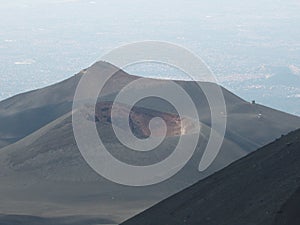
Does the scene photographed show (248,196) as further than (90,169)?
No

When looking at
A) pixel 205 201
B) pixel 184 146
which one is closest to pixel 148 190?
pixel 184 146

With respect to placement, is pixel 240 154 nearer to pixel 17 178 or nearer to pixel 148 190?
pixel 148 190

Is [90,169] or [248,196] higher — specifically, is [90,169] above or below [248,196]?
above

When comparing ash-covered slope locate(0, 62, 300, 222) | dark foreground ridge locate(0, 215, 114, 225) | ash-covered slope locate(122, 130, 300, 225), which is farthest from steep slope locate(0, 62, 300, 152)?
ash-covered slope locate(122, 130, 300, 225)

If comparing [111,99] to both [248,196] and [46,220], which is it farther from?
[248,196]

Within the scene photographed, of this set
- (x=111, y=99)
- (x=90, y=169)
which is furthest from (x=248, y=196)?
(x=111, y=99)

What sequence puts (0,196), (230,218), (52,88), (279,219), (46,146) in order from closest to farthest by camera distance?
1. (279,219)
2. (230,218)
3. (0,196)
4. (46,146)
5. (52,88)

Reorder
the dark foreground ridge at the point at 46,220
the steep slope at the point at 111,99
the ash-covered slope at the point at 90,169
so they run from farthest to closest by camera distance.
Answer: the steep slope at the point at 111,99 → the ash-covered slope at the point at 90,169 → the dark foreground ridge at the point at 46,220

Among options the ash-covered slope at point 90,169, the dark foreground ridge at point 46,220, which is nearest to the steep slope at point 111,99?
the ash-covered slope at point 90,169

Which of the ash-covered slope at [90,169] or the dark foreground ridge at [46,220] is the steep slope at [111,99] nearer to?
the ash-covered slope at [90,169]
